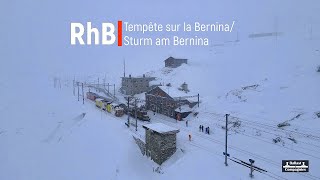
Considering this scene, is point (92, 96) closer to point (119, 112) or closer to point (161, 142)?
point (119, 112)

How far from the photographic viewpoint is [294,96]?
1769 inches

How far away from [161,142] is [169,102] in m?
19.8

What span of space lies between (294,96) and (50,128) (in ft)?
154

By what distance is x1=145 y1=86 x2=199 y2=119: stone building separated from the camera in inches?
2041

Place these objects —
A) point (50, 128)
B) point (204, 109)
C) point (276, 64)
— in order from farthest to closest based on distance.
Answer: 1. point (276, 64)
2. point (50, 128)
3. point (204, 109)

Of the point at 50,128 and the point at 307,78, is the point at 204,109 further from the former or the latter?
the point at 50,128

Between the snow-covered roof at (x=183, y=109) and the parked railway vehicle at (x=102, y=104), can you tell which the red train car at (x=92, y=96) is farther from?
the snow-covered roof at (x=183, y=109)

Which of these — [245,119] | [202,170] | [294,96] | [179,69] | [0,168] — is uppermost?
[179,69]

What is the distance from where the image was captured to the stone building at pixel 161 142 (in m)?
33.8

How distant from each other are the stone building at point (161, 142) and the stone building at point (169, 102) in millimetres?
15556

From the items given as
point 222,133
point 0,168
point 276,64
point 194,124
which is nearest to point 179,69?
point 276,64

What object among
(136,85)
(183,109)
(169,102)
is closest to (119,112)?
(169,102)

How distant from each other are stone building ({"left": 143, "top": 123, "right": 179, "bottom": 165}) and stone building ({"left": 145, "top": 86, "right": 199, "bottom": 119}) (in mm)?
15556

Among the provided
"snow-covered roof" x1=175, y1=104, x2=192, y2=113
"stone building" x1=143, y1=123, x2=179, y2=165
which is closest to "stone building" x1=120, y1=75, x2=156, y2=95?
"snow-covered roof" x1=175, y1=104, x2=192, y2=113
